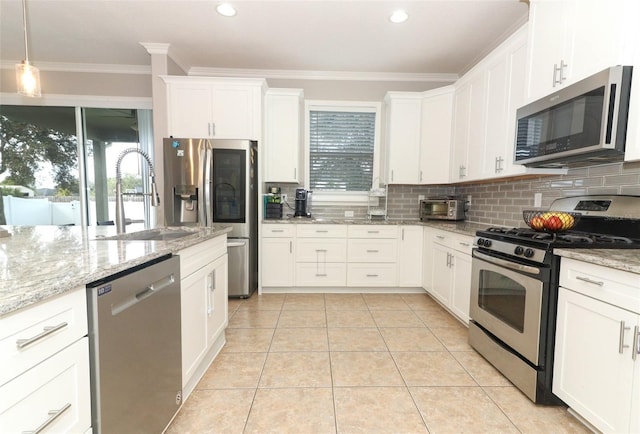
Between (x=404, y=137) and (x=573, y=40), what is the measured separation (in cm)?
193

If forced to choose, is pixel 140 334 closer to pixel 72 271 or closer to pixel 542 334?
pixel 72 271

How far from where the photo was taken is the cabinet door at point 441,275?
2891mm

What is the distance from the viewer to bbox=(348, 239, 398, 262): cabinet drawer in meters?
3.49

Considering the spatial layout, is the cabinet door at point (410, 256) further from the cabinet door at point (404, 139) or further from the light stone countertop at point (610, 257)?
the light stone countertop at point (610, 257)

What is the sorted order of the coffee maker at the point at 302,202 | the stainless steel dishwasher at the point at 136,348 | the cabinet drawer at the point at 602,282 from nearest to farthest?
the stainless steel dishwasher at the point at 136,348 → the cabinet drawer at the point at 602,282 → the coffee maker at the point at 302,202

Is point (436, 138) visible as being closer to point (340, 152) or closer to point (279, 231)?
point (340, 152)

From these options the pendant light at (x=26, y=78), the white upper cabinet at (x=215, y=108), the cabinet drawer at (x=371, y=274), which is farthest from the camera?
the cabinet drawer at (x=371, y=274)

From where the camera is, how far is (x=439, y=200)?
3439 millimetres

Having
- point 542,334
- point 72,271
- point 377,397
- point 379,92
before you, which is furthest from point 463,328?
point 379,92

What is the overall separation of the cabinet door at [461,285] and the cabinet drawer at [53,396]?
2.58m

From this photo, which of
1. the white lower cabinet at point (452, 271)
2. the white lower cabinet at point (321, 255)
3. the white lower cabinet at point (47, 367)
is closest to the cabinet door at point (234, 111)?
the white lower cabinet at point (321, 255)

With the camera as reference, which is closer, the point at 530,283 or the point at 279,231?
the point at 530,283

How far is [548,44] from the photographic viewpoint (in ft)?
6.44

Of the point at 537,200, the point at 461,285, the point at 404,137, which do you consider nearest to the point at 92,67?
the point at 404,137
